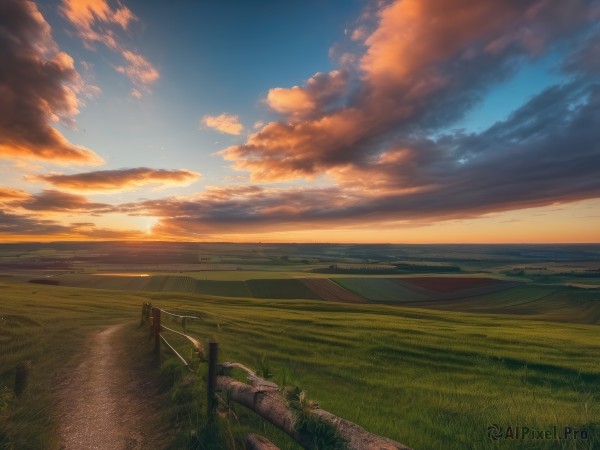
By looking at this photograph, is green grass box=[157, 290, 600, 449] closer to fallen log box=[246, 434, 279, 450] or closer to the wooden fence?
the wooden fence

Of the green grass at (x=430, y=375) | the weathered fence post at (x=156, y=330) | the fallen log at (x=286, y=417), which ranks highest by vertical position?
the fallen log at (x=286, y=417)

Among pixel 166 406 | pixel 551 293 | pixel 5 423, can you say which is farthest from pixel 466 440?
pixel 551 293

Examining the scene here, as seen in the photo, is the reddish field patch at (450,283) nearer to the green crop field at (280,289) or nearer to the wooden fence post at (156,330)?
the green crop field at (280,289)

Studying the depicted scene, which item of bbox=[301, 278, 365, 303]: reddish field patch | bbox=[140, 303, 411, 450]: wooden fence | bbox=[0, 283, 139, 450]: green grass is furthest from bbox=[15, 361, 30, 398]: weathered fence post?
bbox=[301, 278, 365, 303]: reddish field patch

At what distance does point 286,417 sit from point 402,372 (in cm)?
913

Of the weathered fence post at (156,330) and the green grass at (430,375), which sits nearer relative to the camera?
the green grass at (430,375)

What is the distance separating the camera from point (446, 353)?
16.4 metres

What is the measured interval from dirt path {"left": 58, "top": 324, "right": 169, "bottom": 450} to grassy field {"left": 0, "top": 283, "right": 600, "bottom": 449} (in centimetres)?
69

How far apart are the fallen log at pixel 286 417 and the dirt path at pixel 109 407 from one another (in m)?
2.26

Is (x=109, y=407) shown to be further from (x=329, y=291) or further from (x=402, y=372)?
(x=329, y=291)

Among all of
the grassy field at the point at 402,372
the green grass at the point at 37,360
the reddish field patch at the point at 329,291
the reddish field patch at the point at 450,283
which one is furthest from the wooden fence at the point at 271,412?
the reddish field patch at the point at 450,283

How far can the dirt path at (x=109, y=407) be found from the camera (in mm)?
8227

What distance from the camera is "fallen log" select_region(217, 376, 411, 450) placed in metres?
4.74

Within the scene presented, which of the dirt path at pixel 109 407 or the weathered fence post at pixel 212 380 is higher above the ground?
the weathered fence post at pixel 212 380
